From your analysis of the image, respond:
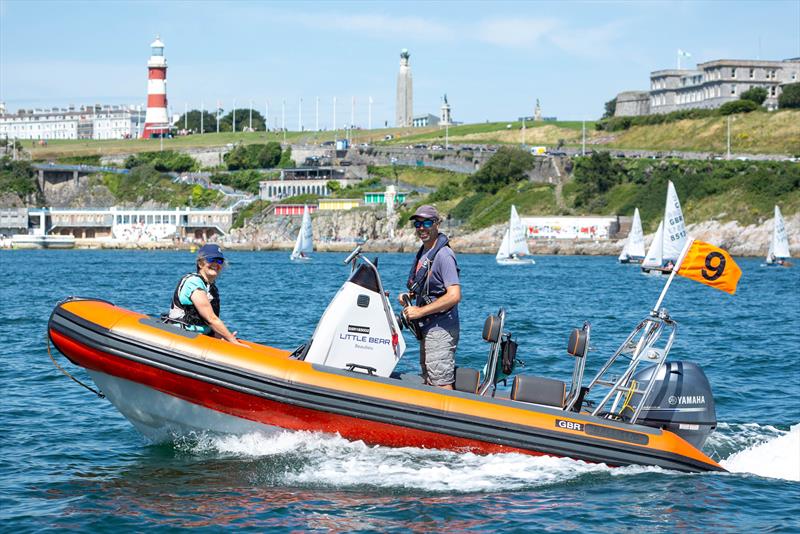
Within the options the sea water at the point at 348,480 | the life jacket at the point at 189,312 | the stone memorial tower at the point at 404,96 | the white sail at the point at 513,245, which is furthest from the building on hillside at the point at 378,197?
the life jacket at the point at 189,312

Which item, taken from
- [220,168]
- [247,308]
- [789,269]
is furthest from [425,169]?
[247,308]

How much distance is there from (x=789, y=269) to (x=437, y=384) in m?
53.0

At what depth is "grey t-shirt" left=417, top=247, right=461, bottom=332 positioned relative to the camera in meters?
9.48

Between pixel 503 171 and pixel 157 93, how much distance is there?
70235mm

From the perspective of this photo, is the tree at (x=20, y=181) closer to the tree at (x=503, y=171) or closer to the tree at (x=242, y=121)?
the tree at (x=242, y=121)

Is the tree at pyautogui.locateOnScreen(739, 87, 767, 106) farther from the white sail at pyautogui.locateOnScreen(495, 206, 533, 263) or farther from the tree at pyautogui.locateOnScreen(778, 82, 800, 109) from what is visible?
the white sail at pyautogui.locateOnScreen(495, 206, 533, 263)

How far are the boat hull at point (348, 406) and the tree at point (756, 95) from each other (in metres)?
104

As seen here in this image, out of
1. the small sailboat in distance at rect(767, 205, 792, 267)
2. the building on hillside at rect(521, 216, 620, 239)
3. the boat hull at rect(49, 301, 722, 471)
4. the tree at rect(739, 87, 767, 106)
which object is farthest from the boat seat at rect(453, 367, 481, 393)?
the tree at rect(739, 87, 767, 106)

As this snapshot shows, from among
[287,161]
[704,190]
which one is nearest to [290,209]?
[287,161]

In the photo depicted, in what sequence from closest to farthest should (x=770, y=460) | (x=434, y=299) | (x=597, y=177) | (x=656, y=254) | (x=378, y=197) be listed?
(x=434, y=299), (x=770, y=460), (x=656, y=254), (x=597, y=177), (x=378, y=197)

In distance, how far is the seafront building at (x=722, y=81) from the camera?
113312 mm

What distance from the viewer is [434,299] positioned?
9602 millimetres

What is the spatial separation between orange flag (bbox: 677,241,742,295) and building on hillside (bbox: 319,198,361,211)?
93.3m

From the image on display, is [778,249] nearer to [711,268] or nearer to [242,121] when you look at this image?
[711,268]
